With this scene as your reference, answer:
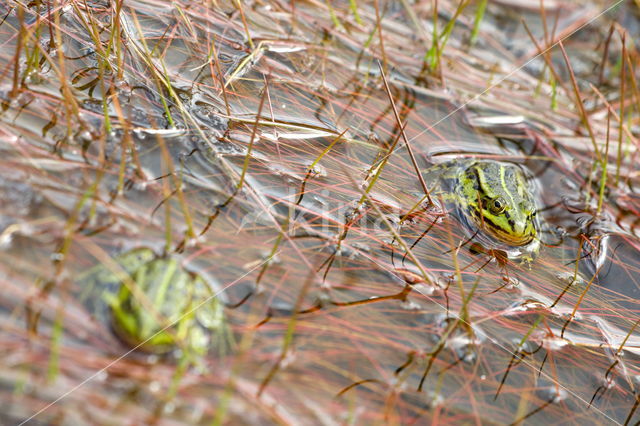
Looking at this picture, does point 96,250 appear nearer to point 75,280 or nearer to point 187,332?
point 75,280

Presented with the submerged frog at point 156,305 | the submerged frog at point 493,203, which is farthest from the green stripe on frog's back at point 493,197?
the submerged frog at point 156,305

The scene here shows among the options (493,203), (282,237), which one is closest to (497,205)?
(493,203)

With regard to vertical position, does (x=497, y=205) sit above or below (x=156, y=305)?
above

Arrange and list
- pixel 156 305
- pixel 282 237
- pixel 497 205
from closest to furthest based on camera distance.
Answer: pixel 156 305 < pixel 282 237 < pixel 497 205

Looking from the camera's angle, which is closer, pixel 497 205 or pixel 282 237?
pixel 282 237

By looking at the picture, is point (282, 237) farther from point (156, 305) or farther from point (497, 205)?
point (497, 205)

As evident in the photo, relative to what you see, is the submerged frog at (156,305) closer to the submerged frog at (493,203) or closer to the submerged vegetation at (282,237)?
the submerged vegetation at (282,237)

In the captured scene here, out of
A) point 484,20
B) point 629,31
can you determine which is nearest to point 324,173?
point 484,20

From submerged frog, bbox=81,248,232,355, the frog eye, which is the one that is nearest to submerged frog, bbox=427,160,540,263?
the frog eye
